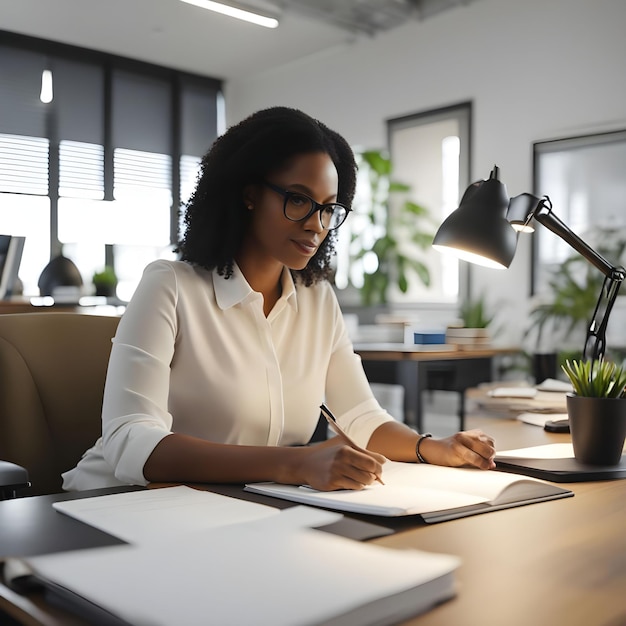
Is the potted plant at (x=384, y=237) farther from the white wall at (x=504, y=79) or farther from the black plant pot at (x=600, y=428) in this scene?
the black plant pot at (x=600, y=428)

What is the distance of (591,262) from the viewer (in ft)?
4.59

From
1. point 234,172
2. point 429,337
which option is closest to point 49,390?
point 234,172

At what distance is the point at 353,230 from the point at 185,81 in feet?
8.09

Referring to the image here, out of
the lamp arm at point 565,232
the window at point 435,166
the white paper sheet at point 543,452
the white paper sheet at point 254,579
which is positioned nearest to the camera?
the white paper sheet at point 254,579

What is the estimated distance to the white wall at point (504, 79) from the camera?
4.64 metres

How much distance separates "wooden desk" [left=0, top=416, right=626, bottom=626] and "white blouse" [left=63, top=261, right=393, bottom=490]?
29cm

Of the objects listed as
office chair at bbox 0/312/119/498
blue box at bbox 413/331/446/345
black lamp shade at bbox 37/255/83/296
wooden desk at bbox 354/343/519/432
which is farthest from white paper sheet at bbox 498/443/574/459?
black lamp shade at bbox 37/255/83/296

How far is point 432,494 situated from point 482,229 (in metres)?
0.49

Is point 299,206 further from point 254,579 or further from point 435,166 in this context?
point 435,166

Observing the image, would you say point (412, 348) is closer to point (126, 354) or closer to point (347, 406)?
point (347, 406)

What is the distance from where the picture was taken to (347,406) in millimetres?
1564

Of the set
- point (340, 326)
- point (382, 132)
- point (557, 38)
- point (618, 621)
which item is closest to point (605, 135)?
point (557, 38)

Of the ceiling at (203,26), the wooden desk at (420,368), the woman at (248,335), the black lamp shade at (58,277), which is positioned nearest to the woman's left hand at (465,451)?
the woman at (248,335)

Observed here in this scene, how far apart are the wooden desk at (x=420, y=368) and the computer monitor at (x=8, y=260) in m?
2.02
